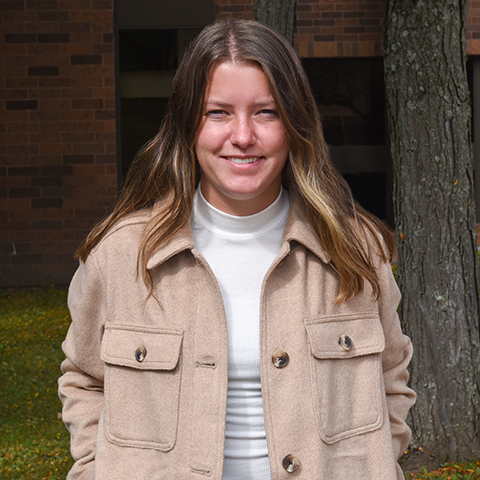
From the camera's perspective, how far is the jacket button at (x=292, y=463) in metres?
1.82

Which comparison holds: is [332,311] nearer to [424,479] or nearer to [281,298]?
[281,298]

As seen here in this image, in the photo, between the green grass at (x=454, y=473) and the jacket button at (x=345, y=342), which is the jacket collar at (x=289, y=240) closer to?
the jacket button at (x=345, y=342)

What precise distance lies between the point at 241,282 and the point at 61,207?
8.89 m

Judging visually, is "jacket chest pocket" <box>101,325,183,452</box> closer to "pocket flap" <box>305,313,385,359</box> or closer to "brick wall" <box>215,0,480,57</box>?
"pocket flap" <box>305,313,385,359</box>

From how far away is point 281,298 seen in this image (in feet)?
6.27

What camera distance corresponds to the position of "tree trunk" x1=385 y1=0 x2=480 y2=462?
13.4ft

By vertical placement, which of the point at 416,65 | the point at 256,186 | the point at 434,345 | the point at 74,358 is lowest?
the point at 434,345

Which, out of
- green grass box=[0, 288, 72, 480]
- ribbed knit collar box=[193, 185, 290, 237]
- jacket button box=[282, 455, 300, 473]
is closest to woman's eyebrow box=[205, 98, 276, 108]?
ribbed knit collar box=[193, 185, 290, 237]

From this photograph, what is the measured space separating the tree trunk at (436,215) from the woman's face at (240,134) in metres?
2.34

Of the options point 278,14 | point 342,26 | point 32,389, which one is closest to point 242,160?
point 278,14

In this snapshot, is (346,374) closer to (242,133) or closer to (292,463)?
(292,463)

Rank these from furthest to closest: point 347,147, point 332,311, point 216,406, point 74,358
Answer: point 347,147 → point 74,358 → point 332,311 → point 216,406

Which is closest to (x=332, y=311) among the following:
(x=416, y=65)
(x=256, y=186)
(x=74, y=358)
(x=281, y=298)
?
(x=281, y=298)

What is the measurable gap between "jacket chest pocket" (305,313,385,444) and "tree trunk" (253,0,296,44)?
2.78 m
